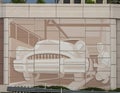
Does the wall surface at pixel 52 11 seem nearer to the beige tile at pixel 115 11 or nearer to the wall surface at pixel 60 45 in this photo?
the wall surface at pixel 60 45

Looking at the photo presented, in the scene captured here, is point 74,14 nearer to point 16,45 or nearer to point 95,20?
point 95,20

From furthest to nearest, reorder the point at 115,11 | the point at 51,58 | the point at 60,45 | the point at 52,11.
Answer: the point at 115,11 < the point at 52,11 < the point at 60,45 < the point at 51,58

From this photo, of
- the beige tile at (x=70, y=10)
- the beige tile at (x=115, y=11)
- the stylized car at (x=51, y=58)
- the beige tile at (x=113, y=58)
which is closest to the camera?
the stylized car at (x=51, y=58)

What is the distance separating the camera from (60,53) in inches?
1742

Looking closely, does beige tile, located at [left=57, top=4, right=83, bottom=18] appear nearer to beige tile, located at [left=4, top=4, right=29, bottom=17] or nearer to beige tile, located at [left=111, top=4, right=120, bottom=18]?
beige tile, located at [left=111, top=4, right=120, bottom=18]

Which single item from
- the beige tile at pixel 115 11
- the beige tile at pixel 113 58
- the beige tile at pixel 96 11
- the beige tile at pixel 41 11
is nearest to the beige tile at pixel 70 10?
the beige tile at pixel 96 11

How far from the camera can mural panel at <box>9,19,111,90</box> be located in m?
44.2

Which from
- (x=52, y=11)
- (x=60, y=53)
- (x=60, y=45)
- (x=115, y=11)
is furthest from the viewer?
(x=115, y=11)

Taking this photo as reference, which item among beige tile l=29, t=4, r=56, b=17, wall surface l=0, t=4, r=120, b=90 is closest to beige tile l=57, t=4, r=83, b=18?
wall surface l=0, t=4, r=120, b=90

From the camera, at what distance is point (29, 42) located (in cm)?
4428

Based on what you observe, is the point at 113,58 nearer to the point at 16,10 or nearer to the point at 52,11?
the point at 52,11

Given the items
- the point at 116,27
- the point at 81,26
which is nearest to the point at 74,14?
the point at 81,26

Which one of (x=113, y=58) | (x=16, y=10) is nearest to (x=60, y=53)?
(x=113, y=58)

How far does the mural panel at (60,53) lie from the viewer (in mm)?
44250
